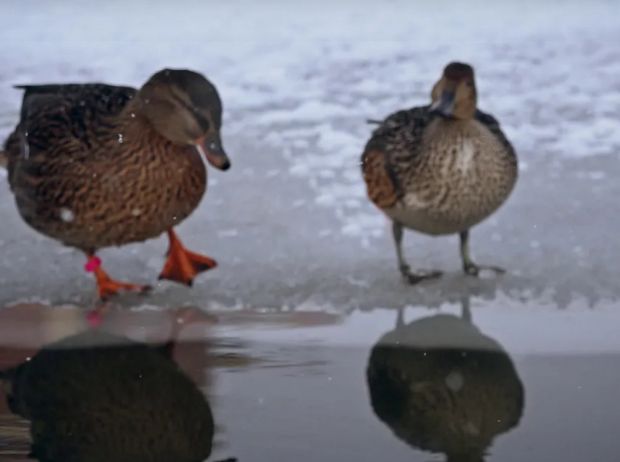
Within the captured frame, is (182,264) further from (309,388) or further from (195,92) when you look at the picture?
(309,388)

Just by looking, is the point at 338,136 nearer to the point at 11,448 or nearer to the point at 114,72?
the point at 114,72

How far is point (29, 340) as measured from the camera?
8.59ft

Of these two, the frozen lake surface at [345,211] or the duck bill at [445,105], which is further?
the duck bill at [445,105]

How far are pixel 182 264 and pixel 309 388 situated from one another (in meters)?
0.75

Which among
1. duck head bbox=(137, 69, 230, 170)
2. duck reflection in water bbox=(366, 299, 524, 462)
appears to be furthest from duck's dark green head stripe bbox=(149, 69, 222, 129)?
duck reflection in water bbox=(366, 299, 524, 462)

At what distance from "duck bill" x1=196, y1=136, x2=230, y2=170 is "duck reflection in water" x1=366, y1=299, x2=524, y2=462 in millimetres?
497

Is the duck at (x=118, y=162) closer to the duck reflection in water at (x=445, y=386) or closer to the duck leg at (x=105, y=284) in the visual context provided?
the duck leg at (x=105, y=284)

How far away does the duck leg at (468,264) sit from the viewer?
2.97 metres

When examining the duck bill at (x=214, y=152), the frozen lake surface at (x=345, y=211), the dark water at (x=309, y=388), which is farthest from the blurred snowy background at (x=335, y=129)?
the duck bill at (x=214, y=152)

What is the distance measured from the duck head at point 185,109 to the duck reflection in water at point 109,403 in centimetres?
47

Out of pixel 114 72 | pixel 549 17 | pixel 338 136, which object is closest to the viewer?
pixel 338 136

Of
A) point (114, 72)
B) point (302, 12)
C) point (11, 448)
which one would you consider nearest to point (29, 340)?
point (11, 448)

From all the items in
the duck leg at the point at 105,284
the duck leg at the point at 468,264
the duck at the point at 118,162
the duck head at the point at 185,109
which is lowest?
the duck leg at the point at 105,284

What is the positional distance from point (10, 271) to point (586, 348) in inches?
52.5
